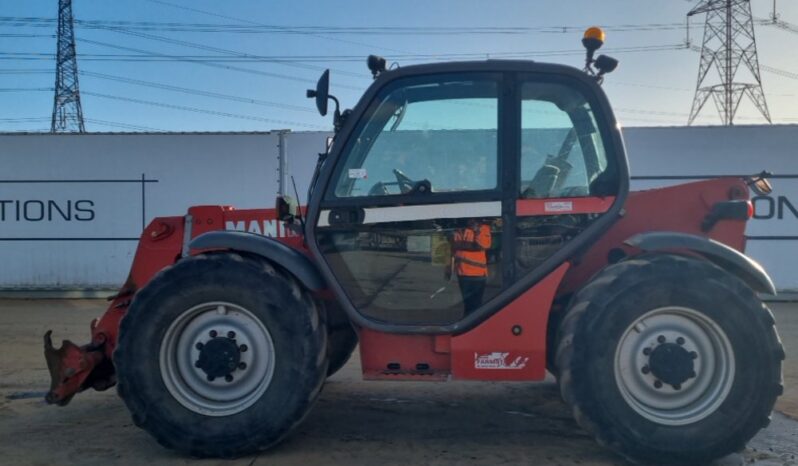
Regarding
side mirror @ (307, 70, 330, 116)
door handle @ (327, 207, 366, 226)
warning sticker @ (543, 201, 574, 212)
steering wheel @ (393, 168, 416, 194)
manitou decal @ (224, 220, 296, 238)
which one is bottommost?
manitou decal @ (224, 220, 296, 238)

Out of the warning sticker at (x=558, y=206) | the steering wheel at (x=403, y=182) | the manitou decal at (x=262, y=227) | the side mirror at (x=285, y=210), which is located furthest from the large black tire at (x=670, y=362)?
the manitou decal at (x=262, y=227)

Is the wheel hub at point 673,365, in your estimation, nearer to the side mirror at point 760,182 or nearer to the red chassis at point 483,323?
the red chassis at point 483,323

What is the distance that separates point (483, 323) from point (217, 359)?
159 centimetres

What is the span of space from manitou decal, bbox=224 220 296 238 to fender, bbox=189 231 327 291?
68cm

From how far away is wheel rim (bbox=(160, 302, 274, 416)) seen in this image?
441cm

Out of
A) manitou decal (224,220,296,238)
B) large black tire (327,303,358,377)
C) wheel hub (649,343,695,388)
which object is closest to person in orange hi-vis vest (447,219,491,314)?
large black tire (327,303,358,377)

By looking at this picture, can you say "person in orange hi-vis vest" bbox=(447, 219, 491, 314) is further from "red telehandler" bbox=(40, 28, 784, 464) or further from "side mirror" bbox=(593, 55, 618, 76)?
"side mirror" bbox=(593, 55, 618, 76)

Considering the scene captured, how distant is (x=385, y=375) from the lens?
4.53 metres

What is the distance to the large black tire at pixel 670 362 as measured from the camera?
4164 millimetres

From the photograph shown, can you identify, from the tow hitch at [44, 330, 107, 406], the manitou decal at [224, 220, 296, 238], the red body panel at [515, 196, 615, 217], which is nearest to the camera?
the red body panel at [515, 196, 615, 217]

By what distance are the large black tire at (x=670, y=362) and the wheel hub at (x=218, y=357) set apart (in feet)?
6.27

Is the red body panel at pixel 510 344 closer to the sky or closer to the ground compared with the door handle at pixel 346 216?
closer to the ground

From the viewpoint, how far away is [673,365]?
13.9ft

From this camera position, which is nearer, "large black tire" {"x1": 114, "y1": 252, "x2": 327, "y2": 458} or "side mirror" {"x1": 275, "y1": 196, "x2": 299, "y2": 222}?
"large black tire" {"x1": 114, "y1": 252, "x2": 327, "y2": 458}
